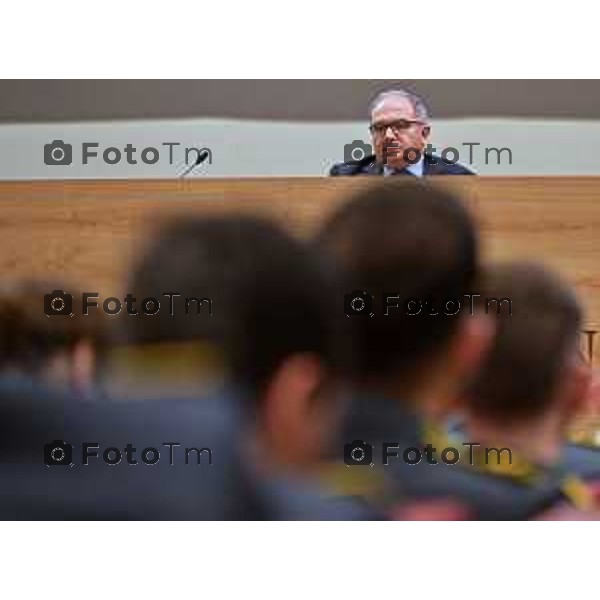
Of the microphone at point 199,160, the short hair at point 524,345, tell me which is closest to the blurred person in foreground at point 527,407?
the short hair at point 524,345

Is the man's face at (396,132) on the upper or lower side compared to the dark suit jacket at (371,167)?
upper

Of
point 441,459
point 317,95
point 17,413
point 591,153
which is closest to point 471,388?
point 441,459

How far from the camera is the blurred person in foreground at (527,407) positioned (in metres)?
2.52

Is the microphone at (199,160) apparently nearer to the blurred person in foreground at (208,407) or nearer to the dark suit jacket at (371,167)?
the blurred person in foreground at (208,407)

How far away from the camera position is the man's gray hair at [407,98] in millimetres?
2545

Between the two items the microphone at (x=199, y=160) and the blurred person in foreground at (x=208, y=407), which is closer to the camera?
the blurred person in foreground at (x=208, y=407)

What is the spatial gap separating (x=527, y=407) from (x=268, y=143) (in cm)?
106

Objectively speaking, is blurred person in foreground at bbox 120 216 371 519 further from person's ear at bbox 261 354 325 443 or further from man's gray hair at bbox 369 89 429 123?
man's gray hair at bbox 369 89 429 123

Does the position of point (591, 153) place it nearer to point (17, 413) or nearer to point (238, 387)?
point (238, 387)

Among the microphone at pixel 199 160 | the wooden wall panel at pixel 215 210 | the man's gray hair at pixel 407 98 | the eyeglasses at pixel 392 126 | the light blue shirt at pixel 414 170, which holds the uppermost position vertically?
the man's gray hair at pixel 407 98

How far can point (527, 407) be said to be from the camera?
2.54m

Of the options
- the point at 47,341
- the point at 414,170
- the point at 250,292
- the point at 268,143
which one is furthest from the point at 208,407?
the point at 414,170

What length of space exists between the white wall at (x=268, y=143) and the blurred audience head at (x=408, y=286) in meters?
0.19

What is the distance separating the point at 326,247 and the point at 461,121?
1.76 ft
